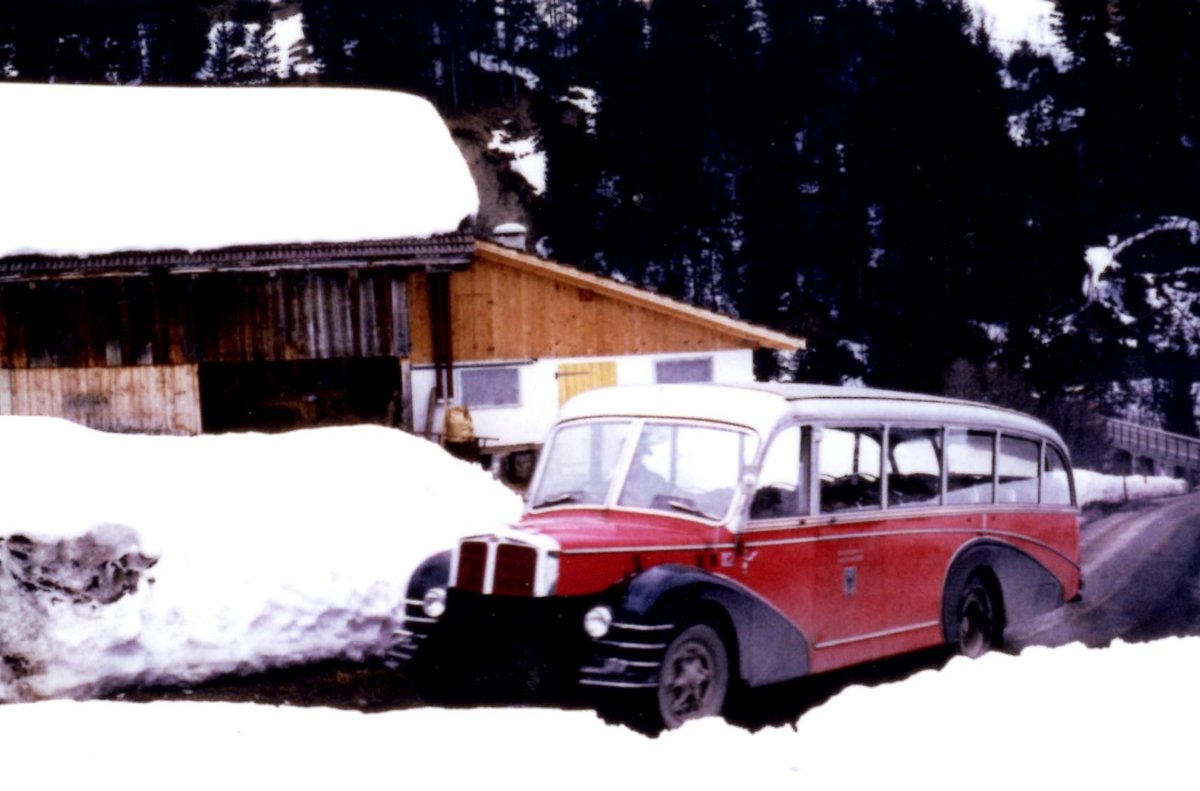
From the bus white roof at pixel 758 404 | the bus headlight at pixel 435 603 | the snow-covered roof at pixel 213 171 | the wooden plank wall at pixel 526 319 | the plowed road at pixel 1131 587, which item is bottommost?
the plowed road at pixel 1131 587

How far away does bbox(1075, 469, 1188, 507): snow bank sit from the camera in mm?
26750

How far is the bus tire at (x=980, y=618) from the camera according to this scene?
897 cm

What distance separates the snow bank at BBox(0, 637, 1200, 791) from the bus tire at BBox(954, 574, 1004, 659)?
8.95ft

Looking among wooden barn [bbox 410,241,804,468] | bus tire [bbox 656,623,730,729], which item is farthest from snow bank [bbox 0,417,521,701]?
wooden barn [bbox 410,241,804,468]

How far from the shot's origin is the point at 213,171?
62.6ft

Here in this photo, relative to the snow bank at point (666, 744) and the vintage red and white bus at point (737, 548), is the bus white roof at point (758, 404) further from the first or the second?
the snow bank at point (666, 744)

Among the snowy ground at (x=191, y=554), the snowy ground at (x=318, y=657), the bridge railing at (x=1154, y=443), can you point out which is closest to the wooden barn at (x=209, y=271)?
the snowy ground at (x=318, y=657)

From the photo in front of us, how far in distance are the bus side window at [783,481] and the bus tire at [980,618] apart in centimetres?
226

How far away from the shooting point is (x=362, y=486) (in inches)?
403

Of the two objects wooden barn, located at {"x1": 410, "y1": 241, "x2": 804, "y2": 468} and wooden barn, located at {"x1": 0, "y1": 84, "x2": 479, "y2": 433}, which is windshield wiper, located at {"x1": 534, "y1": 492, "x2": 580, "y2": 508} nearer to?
wooden barn, located at {"x1": 0, "y1": 84, "x2": 479, "y2": 433}

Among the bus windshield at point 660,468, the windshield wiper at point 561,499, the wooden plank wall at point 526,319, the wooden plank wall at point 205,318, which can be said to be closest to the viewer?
the bus windshield at point 660,468

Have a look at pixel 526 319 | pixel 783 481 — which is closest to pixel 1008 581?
pixel 783 481

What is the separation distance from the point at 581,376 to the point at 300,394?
16.6 feet

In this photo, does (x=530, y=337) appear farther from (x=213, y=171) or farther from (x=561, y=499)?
(x=561, y=499)
